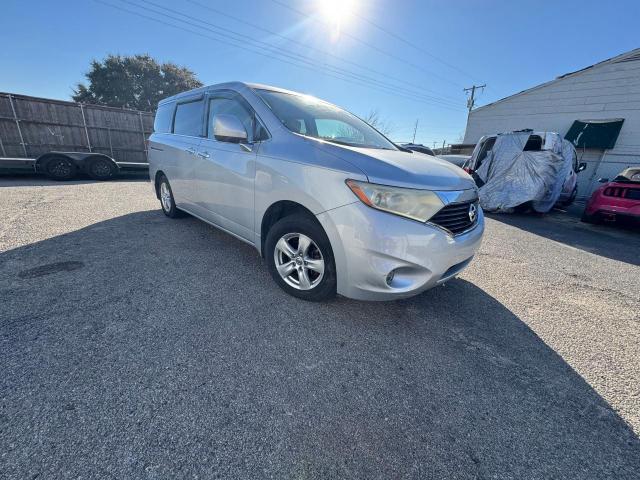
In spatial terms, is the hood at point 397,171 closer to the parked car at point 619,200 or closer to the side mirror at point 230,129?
the side mirror at point 230,129

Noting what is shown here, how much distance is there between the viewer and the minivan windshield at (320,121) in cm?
255

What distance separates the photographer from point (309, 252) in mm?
2275

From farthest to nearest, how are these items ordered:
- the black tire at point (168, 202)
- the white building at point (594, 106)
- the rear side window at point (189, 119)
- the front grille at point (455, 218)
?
the white building at point (594, 106)
the black tire at point (168, 202)
the rear side window at point (189, 119)
the front grille at point (455, 218)

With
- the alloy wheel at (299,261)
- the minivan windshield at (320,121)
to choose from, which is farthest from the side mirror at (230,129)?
the alloy wheel at (299,261)

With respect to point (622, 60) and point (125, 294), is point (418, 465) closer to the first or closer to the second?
point (125, 294)

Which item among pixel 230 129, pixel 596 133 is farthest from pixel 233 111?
pixel 596 133

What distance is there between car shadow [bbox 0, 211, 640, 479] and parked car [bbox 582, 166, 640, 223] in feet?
16.7

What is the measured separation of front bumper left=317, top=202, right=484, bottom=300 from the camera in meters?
1.83

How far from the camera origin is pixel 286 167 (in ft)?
7.24

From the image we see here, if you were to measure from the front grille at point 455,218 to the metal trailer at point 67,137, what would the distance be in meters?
10.8

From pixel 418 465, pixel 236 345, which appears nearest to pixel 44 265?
pixel 236 345

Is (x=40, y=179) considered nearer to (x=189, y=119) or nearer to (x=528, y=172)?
(x=189, y=119)

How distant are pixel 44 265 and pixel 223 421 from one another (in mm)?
2732

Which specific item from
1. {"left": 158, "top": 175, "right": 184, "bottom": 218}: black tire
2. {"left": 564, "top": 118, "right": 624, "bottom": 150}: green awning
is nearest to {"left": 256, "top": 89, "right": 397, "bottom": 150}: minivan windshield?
{"left": 158, "top": 175, "right": 184, "bottom": 218}: black tire
